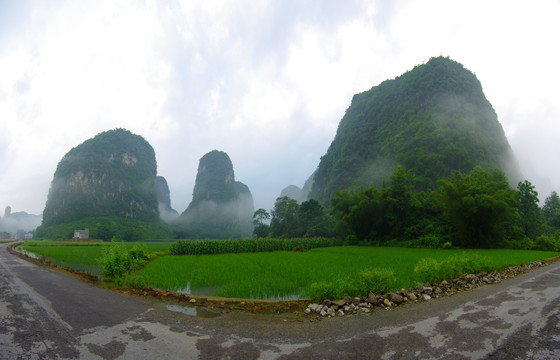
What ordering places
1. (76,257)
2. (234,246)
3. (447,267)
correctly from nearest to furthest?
(447,267)
(76,257)
(234,246)

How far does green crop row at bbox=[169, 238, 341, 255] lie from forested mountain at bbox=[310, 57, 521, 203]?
2795 centimetres

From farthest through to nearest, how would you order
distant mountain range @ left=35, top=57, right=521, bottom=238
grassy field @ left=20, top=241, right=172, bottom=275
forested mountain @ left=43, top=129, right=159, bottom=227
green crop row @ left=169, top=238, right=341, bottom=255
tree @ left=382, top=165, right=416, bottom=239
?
forested mountain @ left=43, top=129, right=159, bottom=227 → distant mountain range @ left=35, top=57, right=521, bottom=238 → tree @ left=382, top=165, right=416, bottom=239 → green crop row @ left=169, top=238, right=341, bottom=255 → grassy field @ left=20, top=241, right=172, bottom=275

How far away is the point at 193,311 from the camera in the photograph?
533cm

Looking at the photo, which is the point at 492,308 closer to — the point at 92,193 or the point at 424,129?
the point at 424,129

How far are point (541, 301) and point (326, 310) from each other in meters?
4.48

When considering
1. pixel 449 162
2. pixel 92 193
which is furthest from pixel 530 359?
pixel 92 193

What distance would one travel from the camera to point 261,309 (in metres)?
5.38

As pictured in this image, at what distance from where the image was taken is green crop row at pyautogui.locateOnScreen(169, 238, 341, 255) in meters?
21.4

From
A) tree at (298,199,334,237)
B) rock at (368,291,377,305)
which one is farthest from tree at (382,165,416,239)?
rock at (368,291,377,305)

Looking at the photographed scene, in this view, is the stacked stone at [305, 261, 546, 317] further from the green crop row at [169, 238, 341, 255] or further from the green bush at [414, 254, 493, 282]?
the green crop row at [169, 238, 341, 255]

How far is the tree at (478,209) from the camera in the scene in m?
19.7

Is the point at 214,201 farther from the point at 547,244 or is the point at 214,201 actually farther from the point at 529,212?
the point at 547,244

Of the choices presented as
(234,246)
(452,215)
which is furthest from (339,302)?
(452,215)

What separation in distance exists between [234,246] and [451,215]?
19435 millimetres
